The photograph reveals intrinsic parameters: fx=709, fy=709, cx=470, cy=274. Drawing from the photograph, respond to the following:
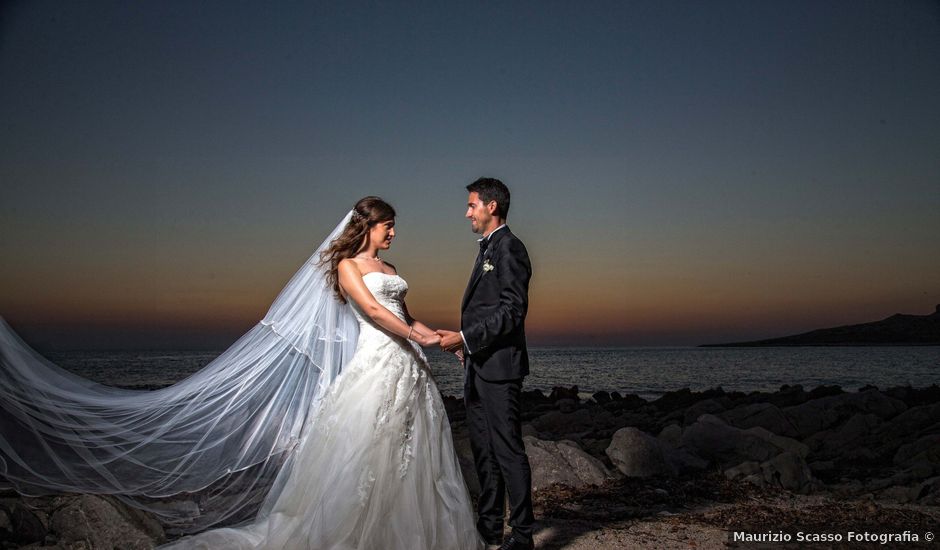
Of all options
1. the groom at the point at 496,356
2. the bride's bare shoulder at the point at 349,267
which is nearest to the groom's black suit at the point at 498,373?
the groom at the point at 496,356

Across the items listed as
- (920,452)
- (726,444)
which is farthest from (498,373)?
(920,452)

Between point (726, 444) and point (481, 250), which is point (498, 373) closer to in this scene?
point (481, 250)

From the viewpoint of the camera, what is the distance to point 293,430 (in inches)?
202

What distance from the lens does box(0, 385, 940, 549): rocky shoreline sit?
15.2 feet

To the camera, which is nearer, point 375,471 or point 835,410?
point 375,471

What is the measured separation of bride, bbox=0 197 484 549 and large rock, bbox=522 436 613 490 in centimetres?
247

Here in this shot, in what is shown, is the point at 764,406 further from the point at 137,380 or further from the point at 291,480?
the point at 137,380

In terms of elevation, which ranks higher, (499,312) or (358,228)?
(358,228)

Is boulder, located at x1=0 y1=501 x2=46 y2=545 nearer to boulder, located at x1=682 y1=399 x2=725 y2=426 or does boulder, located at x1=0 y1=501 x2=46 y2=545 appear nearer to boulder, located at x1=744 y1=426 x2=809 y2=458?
boulder, located at x1=744 y1=426 x2=809 y2=458

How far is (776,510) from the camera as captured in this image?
6.13m

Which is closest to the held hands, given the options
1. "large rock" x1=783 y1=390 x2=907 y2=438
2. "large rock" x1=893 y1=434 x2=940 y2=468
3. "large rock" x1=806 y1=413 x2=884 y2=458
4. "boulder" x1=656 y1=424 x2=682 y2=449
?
"boulder" x1=656 y1=424 x2=682 y2=449

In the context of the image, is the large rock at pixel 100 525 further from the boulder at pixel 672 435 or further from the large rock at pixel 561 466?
the boulder at pixel 672 435

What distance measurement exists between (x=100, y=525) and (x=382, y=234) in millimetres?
2610

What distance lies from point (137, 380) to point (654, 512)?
26552mm
